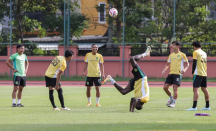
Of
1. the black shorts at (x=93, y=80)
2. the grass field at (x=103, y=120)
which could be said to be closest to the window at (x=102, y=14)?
the black shorts at (x=93, y=80)

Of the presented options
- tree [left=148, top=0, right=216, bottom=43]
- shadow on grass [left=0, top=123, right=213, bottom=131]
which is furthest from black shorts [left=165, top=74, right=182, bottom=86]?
tree [left=148, top=0, right=216, bottom=43]

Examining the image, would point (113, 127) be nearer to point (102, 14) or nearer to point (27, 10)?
point (102, 14)

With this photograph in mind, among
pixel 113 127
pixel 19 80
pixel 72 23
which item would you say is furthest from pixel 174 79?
pixel 72 23

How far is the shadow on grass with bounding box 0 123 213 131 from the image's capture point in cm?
895

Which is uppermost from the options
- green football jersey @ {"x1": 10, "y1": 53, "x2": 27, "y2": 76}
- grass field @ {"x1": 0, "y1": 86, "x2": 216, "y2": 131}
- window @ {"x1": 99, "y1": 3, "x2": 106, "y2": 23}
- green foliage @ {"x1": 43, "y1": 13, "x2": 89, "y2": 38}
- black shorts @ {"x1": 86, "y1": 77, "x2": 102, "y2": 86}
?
window @ {"x1": 99, "y1": 3, "x2": 106, "y2": 23}

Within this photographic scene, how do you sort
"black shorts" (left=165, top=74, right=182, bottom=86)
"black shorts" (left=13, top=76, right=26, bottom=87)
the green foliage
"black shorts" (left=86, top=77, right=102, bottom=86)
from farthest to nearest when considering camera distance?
the green foliage
"black shorts" (left=86, top=77, right=102, bottom=86)
"black shorts" (left=165, top=74, right=182, bottom=86)
"black shorts" (left=13, top=76, right=26, bottom=87)

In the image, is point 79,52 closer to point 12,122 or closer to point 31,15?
point 31,15

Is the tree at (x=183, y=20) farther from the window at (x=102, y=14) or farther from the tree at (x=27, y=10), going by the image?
the tree at (x=27, y=10)

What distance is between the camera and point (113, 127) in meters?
9.23

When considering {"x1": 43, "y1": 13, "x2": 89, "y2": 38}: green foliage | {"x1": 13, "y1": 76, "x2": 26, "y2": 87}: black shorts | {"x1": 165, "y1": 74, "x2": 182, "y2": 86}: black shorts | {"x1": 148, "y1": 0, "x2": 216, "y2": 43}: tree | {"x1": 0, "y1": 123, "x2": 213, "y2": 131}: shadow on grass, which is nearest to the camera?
{"x1": 0, "y1": 123, "x2": 213, "y2": 131}: shadow on grass

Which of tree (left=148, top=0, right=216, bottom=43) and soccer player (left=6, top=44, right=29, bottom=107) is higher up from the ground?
tree (left=148, top=0, right=216, bottom=43)

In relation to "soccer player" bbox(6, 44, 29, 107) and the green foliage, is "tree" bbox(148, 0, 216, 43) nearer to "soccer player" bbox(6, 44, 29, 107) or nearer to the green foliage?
the green foliage

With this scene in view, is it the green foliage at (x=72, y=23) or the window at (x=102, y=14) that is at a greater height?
the window at (x=102, y=14)

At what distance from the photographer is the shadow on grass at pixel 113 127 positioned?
352 inches
